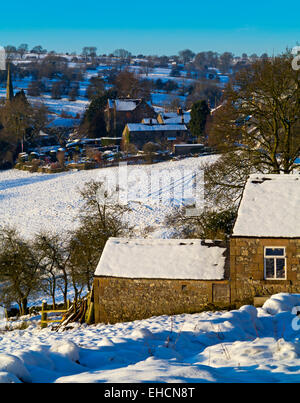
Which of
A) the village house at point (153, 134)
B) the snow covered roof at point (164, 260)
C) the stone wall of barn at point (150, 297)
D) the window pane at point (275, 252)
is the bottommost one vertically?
the stone wall of barn at point (150, 297)

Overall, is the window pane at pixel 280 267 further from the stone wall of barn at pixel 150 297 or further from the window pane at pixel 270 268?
the stone wall of barn at pixel 150 297

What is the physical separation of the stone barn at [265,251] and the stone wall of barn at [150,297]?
27.9 inches

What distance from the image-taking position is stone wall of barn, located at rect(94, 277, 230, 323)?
1647 cm

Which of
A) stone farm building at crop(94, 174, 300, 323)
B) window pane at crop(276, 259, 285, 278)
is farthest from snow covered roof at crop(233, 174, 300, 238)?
window pane at crop(276, 259, 285, 278)

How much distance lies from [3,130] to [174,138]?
96.1 feet

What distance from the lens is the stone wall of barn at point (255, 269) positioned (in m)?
15.8

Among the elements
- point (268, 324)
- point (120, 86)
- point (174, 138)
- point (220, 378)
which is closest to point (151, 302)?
point (268, 324)

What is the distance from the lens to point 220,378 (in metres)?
7.59

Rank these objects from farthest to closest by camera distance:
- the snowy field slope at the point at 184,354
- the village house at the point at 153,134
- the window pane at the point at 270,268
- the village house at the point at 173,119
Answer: the village house at the point at 173,119 < the village house at the point at 153,134 < the window pane at the point at 270,268 < the snowy field slope at the point at 184,354

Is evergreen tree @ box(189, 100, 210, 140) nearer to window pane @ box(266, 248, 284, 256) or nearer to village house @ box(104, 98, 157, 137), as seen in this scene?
village house @ box(104, 98, 157, 137)

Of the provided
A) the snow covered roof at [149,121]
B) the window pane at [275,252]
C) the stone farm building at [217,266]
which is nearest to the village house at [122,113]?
the snow covered roof at [149,121]

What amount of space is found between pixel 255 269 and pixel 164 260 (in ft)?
Answer: 10.4
